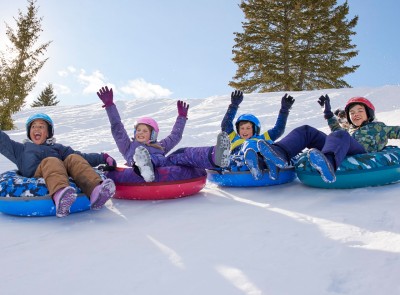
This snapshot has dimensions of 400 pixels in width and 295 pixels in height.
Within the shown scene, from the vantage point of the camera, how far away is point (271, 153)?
352 centimetres

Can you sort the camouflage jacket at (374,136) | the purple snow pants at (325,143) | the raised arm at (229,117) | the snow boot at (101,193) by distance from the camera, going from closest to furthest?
1. the snow boot at (101,193)
2. the purple snow pants at (325,143)
3. the camouflage jacket at (374,136)
4. the raised arm at (229,117)

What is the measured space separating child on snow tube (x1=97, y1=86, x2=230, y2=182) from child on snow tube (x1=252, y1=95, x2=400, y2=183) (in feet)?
1.51

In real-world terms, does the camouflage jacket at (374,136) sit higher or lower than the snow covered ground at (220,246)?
higher

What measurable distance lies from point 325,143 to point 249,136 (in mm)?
1308

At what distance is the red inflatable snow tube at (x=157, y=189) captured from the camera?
373 cm

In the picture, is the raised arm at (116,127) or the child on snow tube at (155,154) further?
the raised arm at (116,127)

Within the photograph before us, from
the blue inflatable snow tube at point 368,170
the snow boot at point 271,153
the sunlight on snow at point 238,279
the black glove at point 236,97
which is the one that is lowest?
the sunlight on snow at point 238,279

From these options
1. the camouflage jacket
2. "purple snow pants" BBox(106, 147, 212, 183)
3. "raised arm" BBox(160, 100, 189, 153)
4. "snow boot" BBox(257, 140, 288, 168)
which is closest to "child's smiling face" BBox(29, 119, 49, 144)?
"purple snow pants" BBox(106, 147, 212, 183)

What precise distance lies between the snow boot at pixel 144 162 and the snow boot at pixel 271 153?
1.07 metres

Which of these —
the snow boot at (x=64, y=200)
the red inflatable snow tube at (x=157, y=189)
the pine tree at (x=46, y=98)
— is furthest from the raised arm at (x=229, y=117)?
the pine tree at (x=46, y=98)

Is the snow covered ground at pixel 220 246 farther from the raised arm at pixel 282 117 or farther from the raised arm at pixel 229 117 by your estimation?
the raised arm at pixel 229 117

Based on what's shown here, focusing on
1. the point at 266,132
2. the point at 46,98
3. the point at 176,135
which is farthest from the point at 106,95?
the point at 46,98

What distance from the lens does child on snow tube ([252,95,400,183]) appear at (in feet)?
10.7

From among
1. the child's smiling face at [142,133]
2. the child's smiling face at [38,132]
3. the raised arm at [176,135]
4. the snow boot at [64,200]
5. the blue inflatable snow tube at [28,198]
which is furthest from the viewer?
the raised arm at [176,135]
